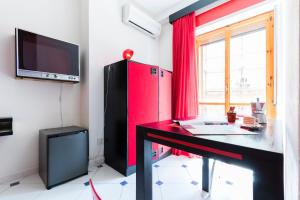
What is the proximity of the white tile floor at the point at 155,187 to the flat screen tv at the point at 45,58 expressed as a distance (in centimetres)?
129

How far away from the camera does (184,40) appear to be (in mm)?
2723

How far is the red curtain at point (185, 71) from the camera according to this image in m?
2.65

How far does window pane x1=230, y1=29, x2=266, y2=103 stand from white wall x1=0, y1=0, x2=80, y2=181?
2.80 m

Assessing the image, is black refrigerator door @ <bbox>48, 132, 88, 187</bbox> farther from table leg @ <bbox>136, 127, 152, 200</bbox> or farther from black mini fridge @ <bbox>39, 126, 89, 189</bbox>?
table leg @ <bbox>136, 127, 152, 200</bbox>

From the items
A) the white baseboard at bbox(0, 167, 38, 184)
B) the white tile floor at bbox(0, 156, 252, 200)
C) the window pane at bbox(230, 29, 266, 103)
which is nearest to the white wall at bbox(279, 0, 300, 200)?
the white tile floor at bbox(0, 156, 252, 200)

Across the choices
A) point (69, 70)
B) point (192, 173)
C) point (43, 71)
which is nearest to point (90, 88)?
point (69, 70)

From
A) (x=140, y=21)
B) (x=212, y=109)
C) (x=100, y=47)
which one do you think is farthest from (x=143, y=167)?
(x=140, y=21)

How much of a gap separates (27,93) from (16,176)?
3.44ft

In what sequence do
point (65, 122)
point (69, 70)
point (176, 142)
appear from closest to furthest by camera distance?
point (176, 142), point (69, 70), point (65, 122)

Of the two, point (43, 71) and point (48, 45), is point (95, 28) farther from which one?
point (43, 71)

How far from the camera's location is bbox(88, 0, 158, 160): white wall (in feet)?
7.38

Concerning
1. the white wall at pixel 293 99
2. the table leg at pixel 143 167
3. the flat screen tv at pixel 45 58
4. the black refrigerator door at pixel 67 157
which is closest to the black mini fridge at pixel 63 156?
the black refrigerator door at pixel 67 157

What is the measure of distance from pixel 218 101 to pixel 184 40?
4.39ft

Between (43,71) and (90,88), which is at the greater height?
(43,71)
